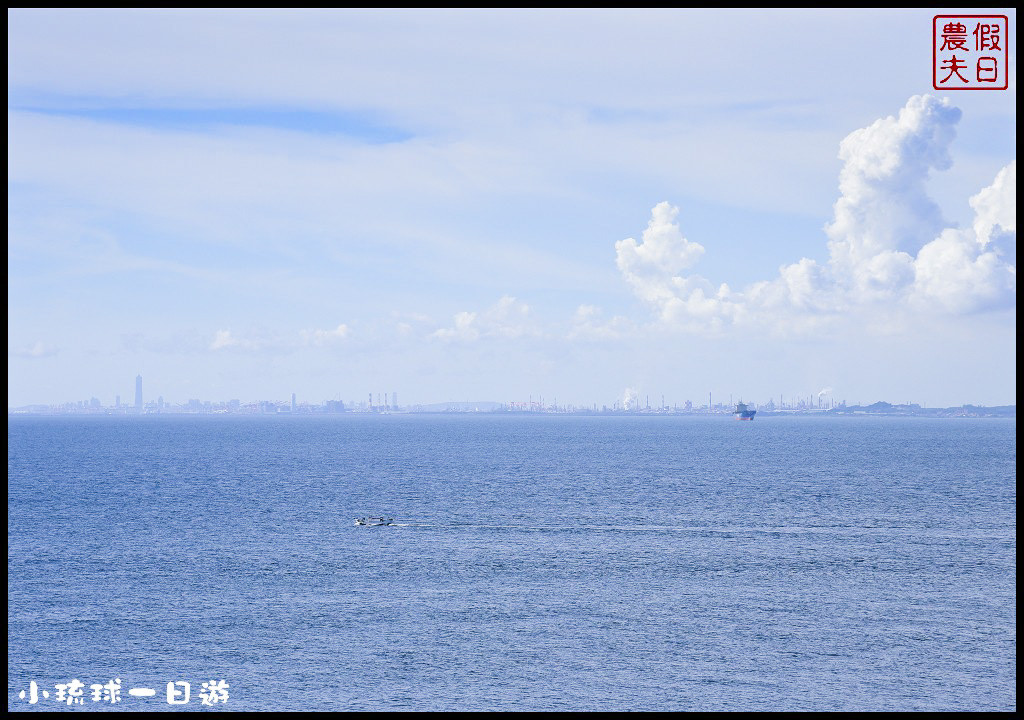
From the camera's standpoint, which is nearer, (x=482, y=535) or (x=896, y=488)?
(x=482, y=535)

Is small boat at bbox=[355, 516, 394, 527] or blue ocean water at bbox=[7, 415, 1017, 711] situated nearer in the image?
blue ocean water at bbox=[7, 415, 1017, 711]

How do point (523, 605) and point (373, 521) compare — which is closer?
point (523, 605)

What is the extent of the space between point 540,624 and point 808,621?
74.3ft

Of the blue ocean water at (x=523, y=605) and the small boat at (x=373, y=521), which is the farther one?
the small boat at (x=373, y=521)

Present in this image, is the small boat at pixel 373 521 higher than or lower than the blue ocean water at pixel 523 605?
higher

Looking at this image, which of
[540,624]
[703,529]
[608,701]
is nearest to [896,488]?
[703,529]

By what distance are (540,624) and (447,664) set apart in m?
11.9

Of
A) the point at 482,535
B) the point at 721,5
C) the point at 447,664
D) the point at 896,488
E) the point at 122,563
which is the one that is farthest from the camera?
the point at 896,488

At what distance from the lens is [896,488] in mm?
179625

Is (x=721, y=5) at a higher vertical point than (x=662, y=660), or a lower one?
higher

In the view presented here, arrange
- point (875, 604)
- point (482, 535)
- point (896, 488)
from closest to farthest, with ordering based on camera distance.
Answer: point (875, 604) → point (482, 535) → point (896, 488)

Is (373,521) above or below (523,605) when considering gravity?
above

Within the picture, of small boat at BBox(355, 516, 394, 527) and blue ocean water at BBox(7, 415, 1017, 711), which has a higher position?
small boat at BBox(355, 516, 394, 527)

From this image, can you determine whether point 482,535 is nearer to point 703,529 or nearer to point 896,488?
point 703,529
